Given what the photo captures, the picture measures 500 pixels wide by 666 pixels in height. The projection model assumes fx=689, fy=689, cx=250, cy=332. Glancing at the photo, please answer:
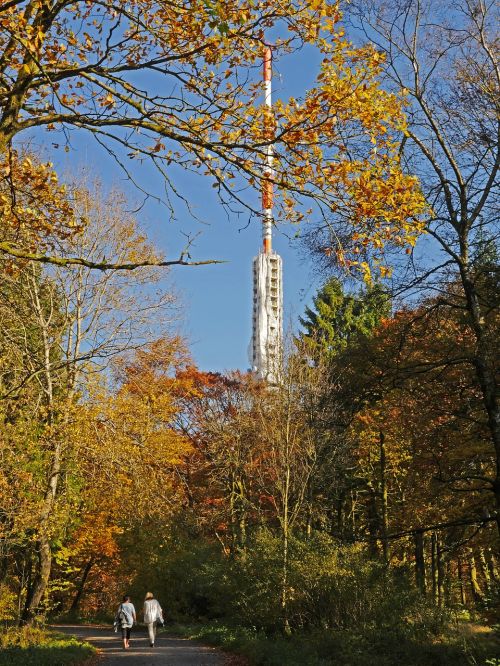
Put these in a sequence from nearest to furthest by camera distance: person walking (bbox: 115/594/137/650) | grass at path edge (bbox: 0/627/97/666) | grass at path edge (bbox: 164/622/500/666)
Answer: grass at path edge (bbox: 164/622/500/666)
grass at path edge (bbox: 0/627/97/666)
person walking (bbox: 115/594/137/650)

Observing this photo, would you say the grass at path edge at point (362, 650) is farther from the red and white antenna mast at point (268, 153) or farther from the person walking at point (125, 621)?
the red and white antenna mast at point (268, 153)

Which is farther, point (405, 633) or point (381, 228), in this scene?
point (405, 633)

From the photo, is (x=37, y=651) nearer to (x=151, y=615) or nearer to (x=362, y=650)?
(x=151, y=615)

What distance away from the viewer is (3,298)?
33.4 ft

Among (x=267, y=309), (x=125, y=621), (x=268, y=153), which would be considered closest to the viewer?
(x=268, y=153)

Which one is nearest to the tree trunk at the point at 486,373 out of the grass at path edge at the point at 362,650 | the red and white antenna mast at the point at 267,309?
the grass at path edge at the point at 362,650


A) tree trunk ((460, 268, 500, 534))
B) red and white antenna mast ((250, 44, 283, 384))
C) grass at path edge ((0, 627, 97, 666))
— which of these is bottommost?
grass at path edge ((0, 627, 97, 666))

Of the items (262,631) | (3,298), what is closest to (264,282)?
(262,631)

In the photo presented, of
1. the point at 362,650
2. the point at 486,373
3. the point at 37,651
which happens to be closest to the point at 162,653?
the point at 37,651

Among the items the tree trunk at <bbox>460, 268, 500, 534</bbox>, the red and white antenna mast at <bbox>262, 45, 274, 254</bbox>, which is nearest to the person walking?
the tree trunk at <bbox>460, 268, 500, 534</bbox>

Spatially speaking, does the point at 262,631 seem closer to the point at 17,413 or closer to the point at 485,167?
the point at 17,413

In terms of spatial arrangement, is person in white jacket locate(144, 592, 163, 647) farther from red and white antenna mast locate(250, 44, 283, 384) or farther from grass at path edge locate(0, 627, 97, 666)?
red and white antenna mast locate(250, 44, 283, 384)

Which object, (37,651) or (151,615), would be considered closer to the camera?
(37,651)

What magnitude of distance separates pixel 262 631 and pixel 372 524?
11.9 m
